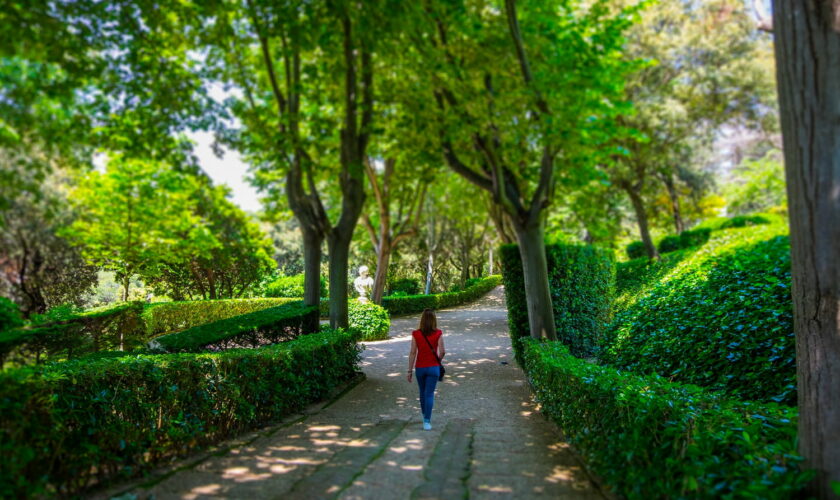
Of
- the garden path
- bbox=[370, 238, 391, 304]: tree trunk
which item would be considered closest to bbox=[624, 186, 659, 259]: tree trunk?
bbox=[370, 238, 391, 304]: tree trunk

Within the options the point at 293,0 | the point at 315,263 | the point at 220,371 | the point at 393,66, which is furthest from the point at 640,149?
the point at 220,371

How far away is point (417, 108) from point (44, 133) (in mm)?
6776

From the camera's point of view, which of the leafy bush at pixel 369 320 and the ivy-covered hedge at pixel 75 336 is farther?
the leafy bush at pixel 369 320

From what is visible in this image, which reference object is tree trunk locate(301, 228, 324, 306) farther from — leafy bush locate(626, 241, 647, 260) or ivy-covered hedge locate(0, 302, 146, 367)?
leafy bush locate(626, 241, 647, 260)

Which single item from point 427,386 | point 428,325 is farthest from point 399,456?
point 428,325

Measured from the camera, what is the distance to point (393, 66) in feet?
34.0

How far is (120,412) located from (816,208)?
5.04 metres

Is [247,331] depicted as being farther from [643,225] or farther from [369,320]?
[643,225]

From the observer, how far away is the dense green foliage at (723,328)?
515 cm

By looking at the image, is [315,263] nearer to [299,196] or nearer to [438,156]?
[299,196]

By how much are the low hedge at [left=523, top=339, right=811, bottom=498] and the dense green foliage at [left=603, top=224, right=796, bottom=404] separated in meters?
1.61

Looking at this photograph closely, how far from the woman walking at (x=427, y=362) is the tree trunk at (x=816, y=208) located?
411 cm

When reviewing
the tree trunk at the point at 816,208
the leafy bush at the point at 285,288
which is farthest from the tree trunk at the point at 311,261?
the leafy bush at the point at 285,288

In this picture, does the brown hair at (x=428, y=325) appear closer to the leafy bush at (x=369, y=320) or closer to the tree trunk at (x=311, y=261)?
the tree trunk at (x=311, y=261)
